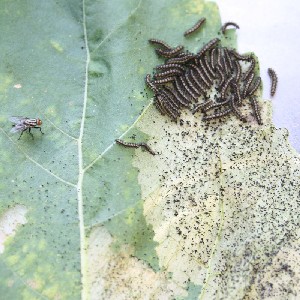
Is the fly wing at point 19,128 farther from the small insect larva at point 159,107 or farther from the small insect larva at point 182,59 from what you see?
the small insect larva at point 182,59

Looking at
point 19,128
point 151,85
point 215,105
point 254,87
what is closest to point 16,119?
point 19,128

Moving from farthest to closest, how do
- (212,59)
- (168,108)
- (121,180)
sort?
(212,59) < (168,108) < (121,180)

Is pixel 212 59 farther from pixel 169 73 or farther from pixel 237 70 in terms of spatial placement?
pixel 169 73

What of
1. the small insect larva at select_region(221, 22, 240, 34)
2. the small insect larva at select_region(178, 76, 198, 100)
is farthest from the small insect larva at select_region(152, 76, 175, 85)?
the small insect larva at select_region(221, 22, 240, 34)

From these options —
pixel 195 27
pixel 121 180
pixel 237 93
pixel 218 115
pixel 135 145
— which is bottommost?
pixel 121 180

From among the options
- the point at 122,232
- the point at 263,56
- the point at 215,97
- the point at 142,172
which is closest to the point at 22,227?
the point at 122,232
